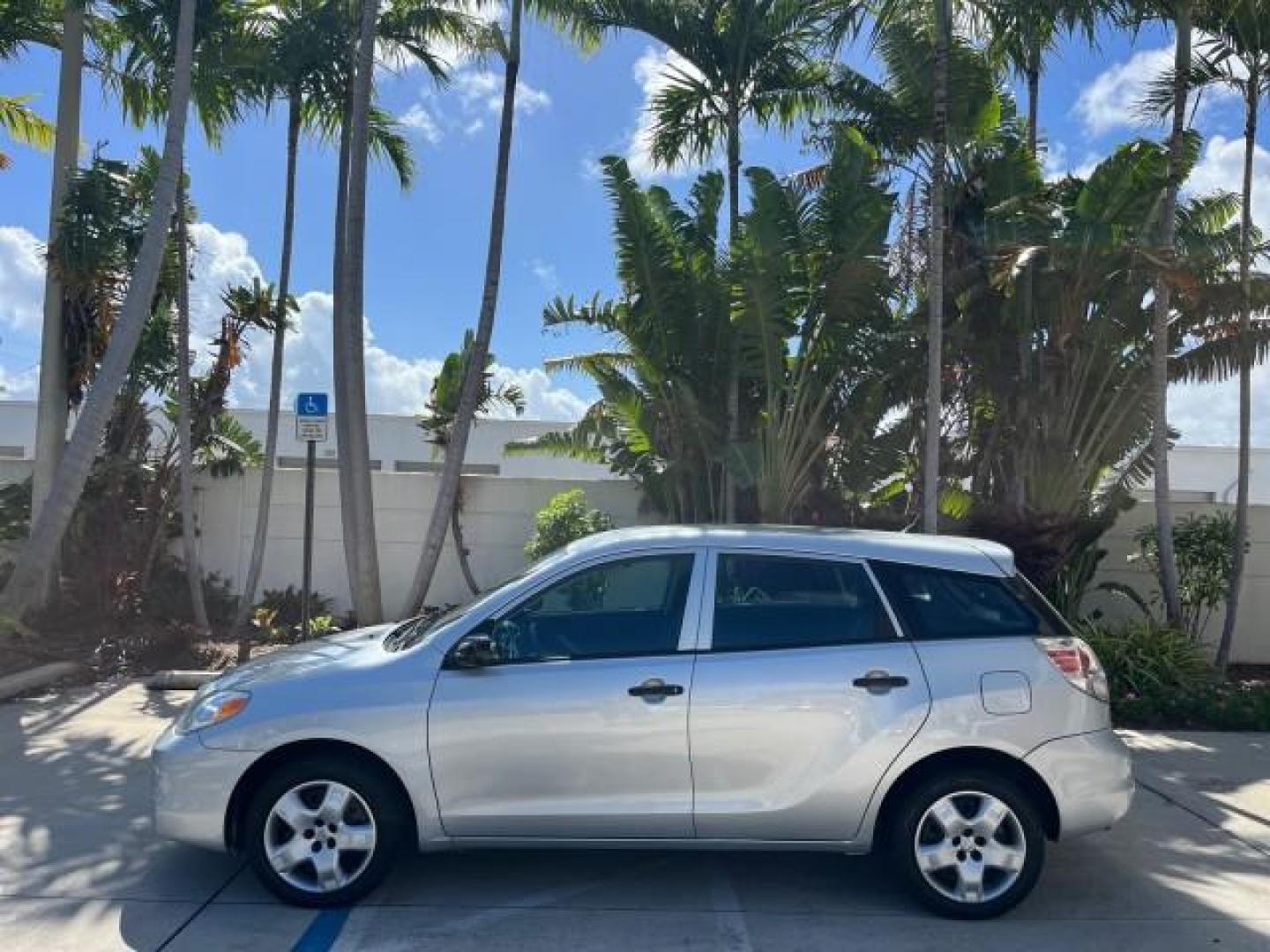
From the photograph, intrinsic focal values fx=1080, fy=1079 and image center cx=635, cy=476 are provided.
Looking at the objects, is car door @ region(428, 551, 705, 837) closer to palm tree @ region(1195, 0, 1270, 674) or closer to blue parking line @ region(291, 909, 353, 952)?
blue parking line @ region(291, 909, 353, 952)

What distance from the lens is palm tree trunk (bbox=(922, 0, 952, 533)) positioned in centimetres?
983

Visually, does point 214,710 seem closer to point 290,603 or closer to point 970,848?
point 970,848

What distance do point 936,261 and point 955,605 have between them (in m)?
5.85

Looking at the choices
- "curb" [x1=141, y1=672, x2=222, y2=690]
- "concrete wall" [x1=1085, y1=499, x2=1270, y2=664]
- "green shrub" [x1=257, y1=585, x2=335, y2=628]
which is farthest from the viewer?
"green shrub" [x1=257, y1=585, x2=335, y2=628]

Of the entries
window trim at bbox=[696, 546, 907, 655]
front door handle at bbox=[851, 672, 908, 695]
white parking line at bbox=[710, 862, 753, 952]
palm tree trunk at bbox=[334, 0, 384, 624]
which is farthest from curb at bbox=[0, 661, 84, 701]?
front door handle at bbox=[851, 672, 908, 695]

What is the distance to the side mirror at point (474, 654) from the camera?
464 centimetres

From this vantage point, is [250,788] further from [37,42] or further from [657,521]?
[37,42]

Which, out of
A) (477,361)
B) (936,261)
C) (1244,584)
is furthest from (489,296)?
(1244,584)

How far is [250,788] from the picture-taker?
4688 millimetres

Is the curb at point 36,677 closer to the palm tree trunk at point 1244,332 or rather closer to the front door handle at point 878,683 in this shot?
the front door handle at point 878,683

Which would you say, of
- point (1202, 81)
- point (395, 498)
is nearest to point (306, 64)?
point (395, 498)

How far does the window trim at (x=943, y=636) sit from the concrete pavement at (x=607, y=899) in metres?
1.20

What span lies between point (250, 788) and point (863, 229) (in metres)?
8.08

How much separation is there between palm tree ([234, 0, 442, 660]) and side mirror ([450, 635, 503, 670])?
6.77 metres
